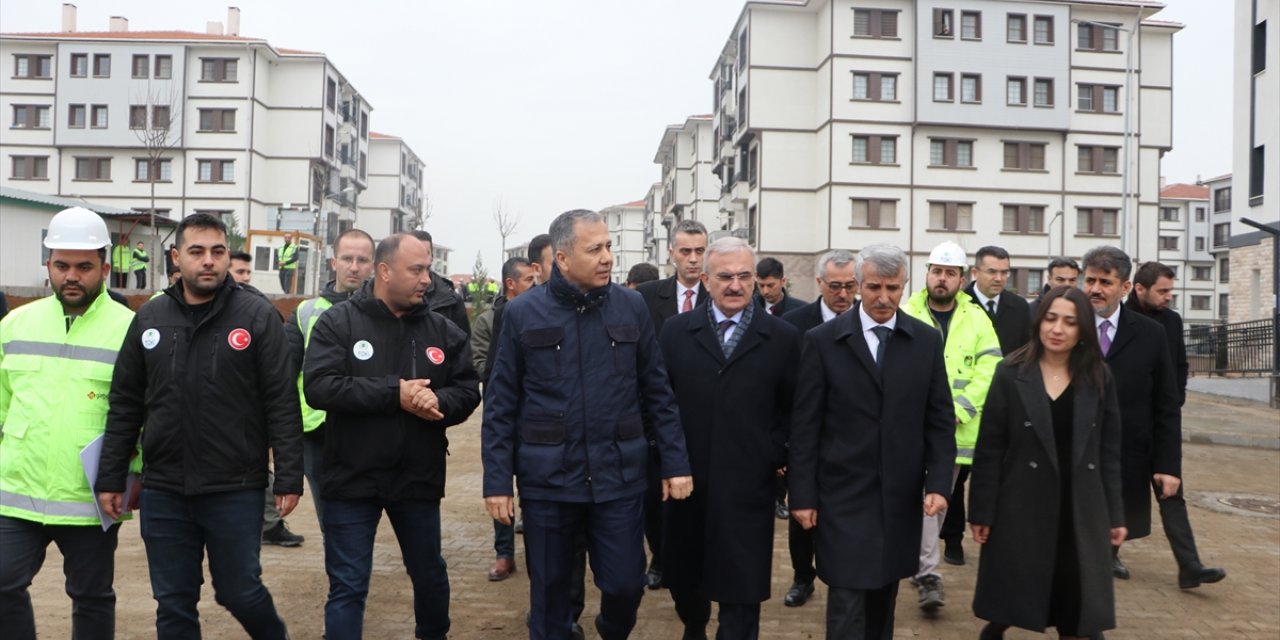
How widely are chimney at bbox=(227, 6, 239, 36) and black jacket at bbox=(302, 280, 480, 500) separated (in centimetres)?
6751

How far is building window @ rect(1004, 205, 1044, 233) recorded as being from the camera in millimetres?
50094

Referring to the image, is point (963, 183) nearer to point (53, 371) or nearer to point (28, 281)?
point (28, 281)

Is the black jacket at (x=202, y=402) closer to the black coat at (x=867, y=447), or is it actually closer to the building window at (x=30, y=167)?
the black coat at (x=867, y=447)

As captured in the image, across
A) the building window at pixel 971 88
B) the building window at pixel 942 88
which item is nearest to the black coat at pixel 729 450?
the building window at pixel 942 88

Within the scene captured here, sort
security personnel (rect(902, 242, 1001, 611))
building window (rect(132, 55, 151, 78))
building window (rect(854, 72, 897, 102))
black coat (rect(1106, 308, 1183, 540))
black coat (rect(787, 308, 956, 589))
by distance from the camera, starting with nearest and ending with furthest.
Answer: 1. black coat (rect(787, 308, 956, 589))
2. black coat (rect(1106, 308, 1183, 540))
3. security personnel (rect(902, 242, 1001, 611))
4. building window (rect(854, 72, 897, 102))
5. building window (rect(132, 55, 151, 78))

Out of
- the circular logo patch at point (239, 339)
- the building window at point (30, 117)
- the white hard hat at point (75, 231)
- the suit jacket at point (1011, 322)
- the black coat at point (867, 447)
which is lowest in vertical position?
the black coat at point (867, 447)

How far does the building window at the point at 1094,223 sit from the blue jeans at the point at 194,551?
51111mm

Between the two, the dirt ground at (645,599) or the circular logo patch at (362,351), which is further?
the dirt ground at (645,599)

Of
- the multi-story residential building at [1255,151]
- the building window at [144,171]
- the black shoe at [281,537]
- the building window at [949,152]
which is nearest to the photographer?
the black shoe at [281,537]

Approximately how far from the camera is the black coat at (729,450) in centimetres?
495

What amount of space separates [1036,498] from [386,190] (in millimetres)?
89711

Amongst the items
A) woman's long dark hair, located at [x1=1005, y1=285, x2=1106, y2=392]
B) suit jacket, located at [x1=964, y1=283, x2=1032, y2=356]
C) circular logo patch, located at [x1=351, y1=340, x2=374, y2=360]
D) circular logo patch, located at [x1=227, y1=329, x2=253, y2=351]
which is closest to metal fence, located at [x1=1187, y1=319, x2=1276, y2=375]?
suit jacket, located at [x1=964, y1=283, x2=1032, y2=356]

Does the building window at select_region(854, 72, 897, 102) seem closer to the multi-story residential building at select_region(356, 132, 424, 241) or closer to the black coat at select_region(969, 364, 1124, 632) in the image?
the black coat at select_region(969, 364, 1124, 632)

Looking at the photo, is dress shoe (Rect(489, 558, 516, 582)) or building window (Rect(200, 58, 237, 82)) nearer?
dress shoe (Rect(489, 558, 516, 582))
